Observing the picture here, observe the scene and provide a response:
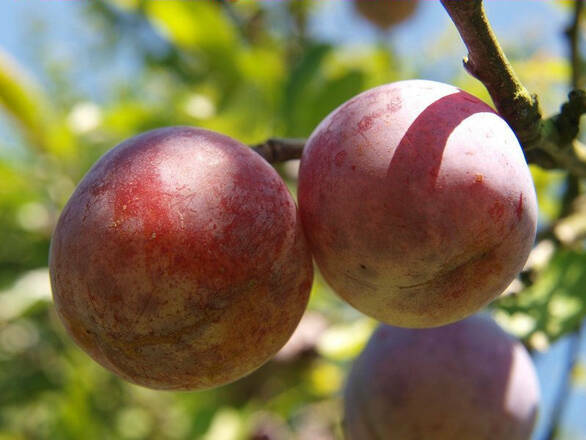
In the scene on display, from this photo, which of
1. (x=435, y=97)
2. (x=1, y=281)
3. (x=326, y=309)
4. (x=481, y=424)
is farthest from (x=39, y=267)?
(x=435, y=97)

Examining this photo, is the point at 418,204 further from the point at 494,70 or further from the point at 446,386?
the point at 446,386

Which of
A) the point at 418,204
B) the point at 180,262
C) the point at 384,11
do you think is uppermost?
the point at 418,204

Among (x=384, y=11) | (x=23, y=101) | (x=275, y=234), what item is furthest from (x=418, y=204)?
(x=384, y=11)

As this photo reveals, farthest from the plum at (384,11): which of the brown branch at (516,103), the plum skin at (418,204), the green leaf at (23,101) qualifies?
the plum skin at (418,204)

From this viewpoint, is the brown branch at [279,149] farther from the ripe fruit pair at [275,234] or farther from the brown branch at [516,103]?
the brown branch at [516,103]

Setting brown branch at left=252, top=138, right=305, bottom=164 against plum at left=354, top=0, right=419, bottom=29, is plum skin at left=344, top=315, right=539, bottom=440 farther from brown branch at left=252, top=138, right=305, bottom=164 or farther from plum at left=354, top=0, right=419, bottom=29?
plum at left=354, top=0, right=419, bottom=29

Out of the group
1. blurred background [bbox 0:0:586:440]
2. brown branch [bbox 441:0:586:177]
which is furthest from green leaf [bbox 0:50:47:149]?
brown branch [bbox 441:0:586:177]

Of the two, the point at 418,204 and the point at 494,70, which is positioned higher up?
the point at 494,70

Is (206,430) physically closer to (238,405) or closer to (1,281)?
(238,405)
